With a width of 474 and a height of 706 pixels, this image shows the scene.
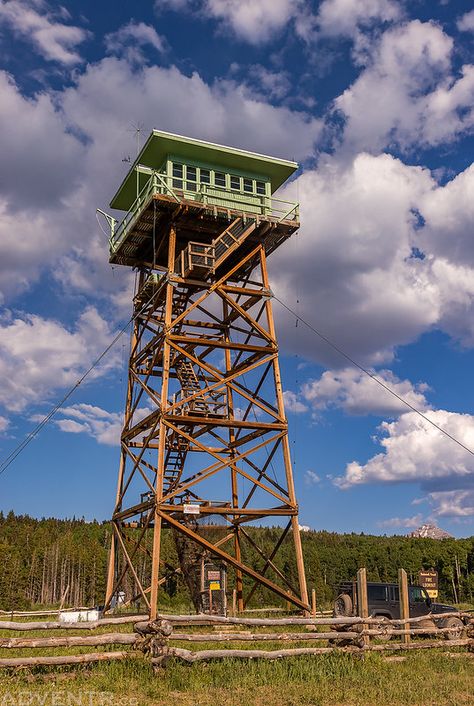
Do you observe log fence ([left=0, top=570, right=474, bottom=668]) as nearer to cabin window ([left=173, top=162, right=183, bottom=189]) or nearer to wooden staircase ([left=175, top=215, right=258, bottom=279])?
wooden staircase ([left=175, top=215, right=258, bottom=279])

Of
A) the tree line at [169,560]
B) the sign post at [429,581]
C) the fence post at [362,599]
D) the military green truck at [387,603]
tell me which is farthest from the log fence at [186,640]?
the tree line at [169,560]

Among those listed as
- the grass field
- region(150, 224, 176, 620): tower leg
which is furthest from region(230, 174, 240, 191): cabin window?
the grass field

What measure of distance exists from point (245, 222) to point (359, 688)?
61.1 feet

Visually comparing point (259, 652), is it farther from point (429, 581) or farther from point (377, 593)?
point (377, 593)

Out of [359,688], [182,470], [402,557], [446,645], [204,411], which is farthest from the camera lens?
[402,557]

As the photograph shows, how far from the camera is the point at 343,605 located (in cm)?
2653

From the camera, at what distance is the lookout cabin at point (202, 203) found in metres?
26.4

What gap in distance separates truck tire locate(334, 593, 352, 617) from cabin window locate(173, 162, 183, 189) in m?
Answer: 17.7

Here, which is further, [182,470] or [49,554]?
[49,554]

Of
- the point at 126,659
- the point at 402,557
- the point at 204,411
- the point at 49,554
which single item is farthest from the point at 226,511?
the point at 402,557

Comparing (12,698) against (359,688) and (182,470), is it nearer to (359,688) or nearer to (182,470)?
(359,688)

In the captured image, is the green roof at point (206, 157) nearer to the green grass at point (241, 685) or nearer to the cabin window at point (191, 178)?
the cabin window at point (191, 178)

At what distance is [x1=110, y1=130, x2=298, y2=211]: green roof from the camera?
26969mm

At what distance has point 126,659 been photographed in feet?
44.5
